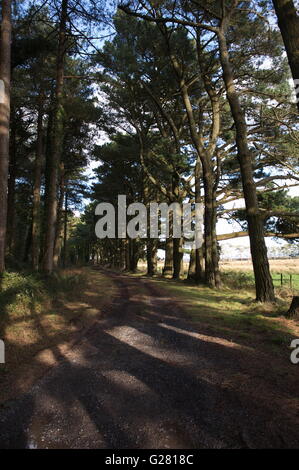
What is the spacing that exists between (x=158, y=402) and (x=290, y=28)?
7.37 m

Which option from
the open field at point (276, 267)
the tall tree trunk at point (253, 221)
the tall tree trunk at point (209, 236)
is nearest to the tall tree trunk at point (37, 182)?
the tall tree trunk at point (209, 236)

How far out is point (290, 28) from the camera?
17.9ft

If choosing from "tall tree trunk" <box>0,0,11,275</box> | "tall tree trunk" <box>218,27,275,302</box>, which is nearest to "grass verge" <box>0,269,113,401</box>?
"tall tree trunk" <box>0,0,11,275</box>

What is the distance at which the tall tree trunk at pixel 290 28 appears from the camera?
209 inches

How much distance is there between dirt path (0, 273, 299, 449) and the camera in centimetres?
258

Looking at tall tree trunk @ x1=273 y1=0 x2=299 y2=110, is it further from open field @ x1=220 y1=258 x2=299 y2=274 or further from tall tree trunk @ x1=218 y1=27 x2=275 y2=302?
open field @ x1=220 y1=258 x2=299 y2=274

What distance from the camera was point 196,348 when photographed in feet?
16.4

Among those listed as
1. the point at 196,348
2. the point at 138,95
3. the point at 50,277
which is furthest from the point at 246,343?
the point at 138,95

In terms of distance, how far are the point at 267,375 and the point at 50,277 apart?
29.9ft

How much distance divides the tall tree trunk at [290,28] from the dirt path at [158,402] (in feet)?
18.9

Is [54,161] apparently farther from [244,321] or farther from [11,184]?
[244,321]

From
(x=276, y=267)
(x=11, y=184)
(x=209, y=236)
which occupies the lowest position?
(x=276, y=267)

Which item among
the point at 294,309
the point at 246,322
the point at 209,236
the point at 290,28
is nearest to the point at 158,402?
the point at 246,322
